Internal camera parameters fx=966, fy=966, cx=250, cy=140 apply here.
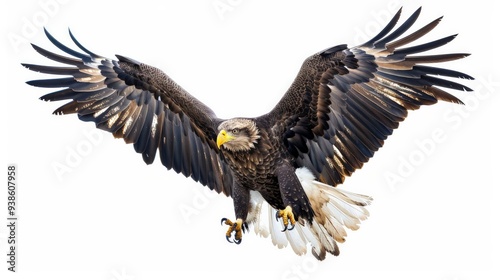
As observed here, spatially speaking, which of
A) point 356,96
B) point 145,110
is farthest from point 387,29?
point 145,110

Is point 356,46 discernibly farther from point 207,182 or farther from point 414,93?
point 207,182

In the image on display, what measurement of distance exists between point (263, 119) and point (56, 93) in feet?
6.49

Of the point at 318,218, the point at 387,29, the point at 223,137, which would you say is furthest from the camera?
the point at 318,218

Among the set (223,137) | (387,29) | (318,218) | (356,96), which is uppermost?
(387,29)

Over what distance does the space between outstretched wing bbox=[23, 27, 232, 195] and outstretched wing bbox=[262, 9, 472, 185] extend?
86 cm

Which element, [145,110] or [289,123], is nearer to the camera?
[289,123]

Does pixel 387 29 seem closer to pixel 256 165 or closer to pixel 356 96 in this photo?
pixel 356 96

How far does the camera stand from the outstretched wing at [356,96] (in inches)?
334

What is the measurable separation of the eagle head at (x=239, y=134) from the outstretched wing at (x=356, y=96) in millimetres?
246

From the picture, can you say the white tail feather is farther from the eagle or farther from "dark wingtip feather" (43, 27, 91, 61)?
"dark wingtip feather" (43, 27, 91, 61)

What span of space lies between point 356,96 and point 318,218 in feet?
4.48

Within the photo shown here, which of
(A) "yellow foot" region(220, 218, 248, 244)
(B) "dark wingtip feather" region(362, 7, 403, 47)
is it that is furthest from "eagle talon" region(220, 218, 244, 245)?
(B) "dark wingtip feather" region(362, 7, 403, 47)

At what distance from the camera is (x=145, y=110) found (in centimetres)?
959

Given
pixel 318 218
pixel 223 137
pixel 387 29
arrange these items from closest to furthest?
pixel 387 29 → pixel 223 137 → pixel 318 218
